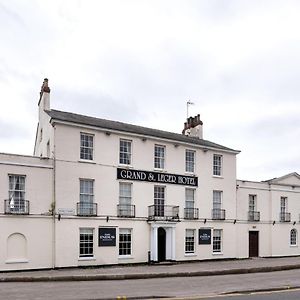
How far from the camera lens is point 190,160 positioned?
113ft

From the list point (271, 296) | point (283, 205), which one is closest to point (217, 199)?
point (283, 205)

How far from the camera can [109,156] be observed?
1179 inches

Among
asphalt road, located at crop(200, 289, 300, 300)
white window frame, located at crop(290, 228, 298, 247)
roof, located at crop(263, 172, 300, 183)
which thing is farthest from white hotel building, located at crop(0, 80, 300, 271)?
asphalt road, located at crop(200, 289, 300, 300)

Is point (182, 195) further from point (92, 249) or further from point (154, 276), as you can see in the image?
point (154, 276)

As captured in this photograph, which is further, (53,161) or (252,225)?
(252,225)

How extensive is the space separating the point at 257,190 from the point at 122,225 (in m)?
13.7

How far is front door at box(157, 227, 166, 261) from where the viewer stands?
32.2 metres

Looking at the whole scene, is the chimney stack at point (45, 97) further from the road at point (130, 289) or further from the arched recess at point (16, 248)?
the road at point (130, 289)

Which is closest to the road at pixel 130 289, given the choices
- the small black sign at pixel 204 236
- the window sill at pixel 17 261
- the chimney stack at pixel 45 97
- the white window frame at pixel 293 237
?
the window sill at pixel 17 261

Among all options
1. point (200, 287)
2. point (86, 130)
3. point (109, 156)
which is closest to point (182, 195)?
point (109, 156)

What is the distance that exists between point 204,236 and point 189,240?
1374 mm

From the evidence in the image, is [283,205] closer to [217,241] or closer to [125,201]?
[217,241]

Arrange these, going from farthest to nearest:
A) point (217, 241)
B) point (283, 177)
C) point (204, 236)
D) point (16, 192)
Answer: point (283, 177)
point (217, 241)
point (204, 236)
point (16, 192)

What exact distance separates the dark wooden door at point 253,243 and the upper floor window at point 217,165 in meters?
5.99
